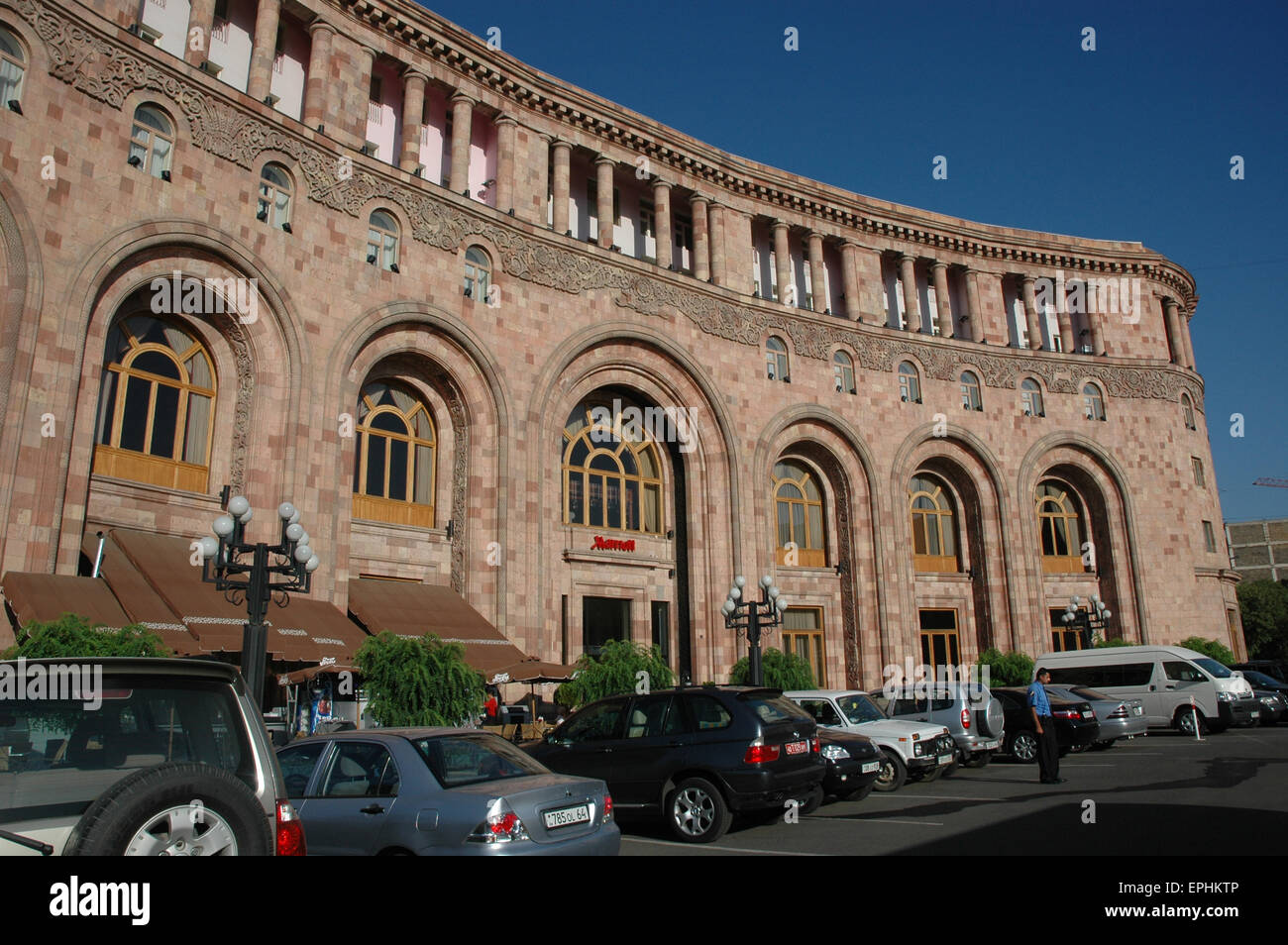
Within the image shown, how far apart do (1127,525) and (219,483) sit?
113 ft

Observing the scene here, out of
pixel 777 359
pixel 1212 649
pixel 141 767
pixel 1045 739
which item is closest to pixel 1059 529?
pixel 1212 649

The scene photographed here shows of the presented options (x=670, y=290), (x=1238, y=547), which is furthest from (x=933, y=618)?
(x=1238, y=547)

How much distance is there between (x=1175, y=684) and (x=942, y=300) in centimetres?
1829

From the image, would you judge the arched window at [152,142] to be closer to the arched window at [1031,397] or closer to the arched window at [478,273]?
the arched window at [478,273]

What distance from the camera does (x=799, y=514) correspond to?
106 feet

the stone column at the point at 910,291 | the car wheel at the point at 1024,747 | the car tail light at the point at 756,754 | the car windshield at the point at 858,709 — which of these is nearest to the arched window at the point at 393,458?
the car windshield at the point at 858,709

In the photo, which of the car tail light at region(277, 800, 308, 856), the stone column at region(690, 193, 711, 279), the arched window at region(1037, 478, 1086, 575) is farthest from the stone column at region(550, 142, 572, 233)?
the car tail light at region(277, 800, 308, 856)

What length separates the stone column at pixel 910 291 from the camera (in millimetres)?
35156

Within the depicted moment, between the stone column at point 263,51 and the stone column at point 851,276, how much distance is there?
69.8 feet

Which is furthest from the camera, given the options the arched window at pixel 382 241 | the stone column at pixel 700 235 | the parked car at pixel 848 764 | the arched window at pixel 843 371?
the arched window at pixel 843 371

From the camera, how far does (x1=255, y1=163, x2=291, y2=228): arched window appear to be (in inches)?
816

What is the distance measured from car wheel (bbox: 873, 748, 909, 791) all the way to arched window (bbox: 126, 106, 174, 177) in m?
18.7

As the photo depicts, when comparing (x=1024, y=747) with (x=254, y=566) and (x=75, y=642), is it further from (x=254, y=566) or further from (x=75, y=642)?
(x=75, y=642)

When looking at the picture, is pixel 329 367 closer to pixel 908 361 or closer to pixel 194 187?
pixel 194 187
